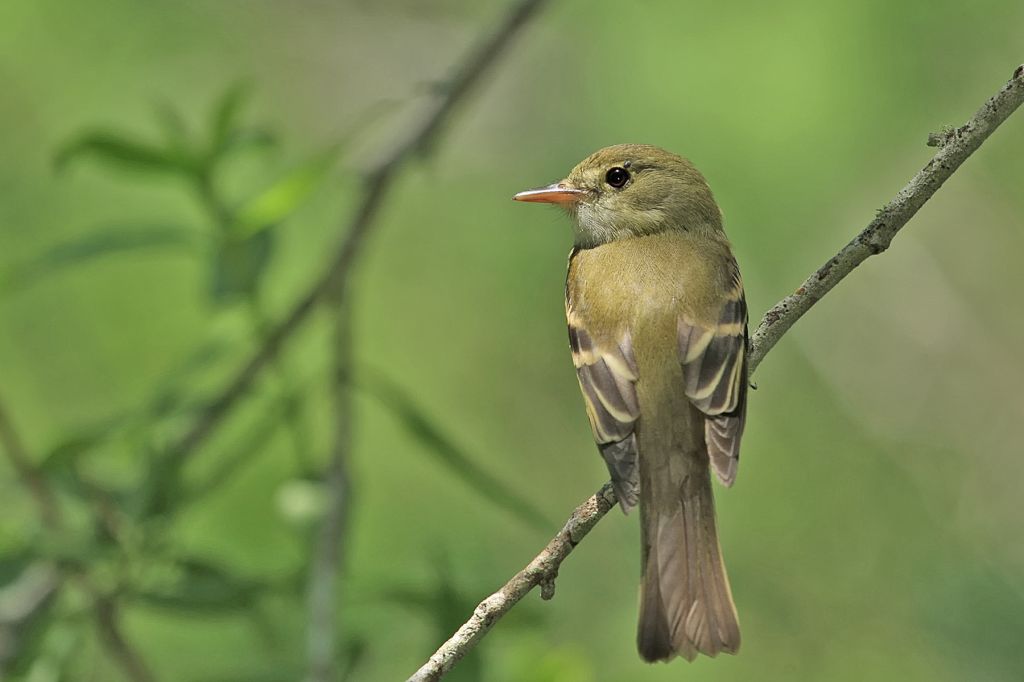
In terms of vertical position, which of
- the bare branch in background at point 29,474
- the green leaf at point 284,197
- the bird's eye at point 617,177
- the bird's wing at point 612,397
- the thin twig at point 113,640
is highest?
the bird's eye at point 617,177

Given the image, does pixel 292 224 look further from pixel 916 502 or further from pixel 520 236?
pixel 916 502

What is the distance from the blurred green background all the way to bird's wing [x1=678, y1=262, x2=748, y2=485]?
81 centimetres

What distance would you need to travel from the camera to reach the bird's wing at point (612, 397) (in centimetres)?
382

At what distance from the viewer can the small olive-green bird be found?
140 inches

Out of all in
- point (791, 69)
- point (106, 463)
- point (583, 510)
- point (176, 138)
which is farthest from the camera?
point (791, 69)

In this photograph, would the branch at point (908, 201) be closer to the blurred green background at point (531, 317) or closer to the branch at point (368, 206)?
the blurred green background at point (531, 317)

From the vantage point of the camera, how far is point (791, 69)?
6.66 m

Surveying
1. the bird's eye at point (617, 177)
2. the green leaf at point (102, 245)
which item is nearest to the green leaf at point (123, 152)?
the green leaf at point (102, 245)

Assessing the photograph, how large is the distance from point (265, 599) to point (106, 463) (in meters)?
2.08

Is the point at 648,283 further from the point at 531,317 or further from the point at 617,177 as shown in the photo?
the point at 531,317

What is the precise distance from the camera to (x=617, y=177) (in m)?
5.26

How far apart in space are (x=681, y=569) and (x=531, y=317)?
158 inches

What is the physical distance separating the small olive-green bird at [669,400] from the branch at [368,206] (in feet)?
2.83

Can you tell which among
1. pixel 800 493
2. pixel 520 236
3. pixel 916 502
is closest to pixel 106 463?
pixel 520 236
